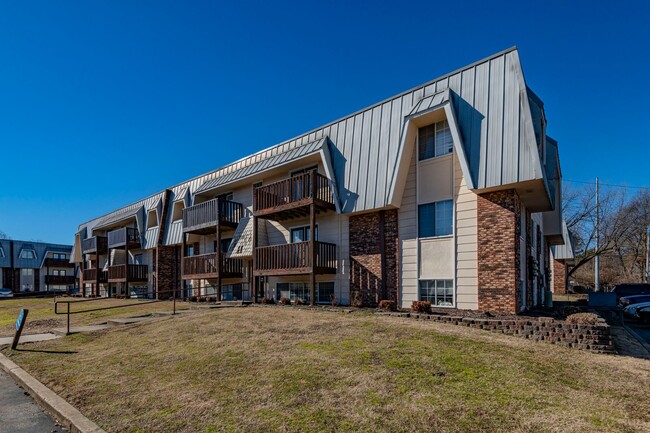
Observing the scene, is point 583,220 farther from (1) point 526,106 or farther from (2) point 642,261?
(1) point 526,106

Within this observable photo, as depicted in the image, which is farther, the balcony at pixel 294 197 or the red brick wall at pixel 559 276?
the red brick wall at pixel 559 276

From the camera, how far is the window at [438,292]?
13742mm

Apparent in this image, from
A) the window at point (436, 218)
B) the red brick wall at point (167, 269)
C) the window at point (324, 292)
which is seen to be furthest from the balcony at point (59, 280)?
the window at point (436, 218)

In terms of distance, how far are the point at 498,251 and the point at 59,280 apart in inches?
2489

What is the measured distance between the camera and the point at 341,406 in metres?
5.11

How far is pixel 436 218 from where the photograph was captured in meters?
14.3

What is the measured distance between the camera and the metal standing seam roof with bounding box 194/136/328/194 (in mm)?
Result: 17578

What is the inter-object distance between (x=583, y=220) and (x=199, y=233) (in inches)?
1561

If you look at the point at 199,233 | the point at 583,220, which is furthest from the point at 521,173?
the point at 583,220

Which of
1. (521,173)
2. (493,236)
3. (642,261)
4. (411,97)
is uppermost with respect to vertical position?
(411,97)

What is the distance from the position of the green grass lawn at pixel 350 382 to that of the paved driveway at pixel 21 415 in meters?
0.39

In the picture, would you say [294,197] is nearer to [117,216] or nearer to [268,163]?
[268,163]

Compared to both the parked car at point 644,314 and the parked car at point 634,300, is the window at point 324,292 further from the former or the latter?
the parked car at point 634,300

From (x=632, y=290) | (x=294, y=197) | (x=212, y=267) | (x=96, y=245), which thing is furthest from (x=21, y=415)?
(x=96, y=245)
